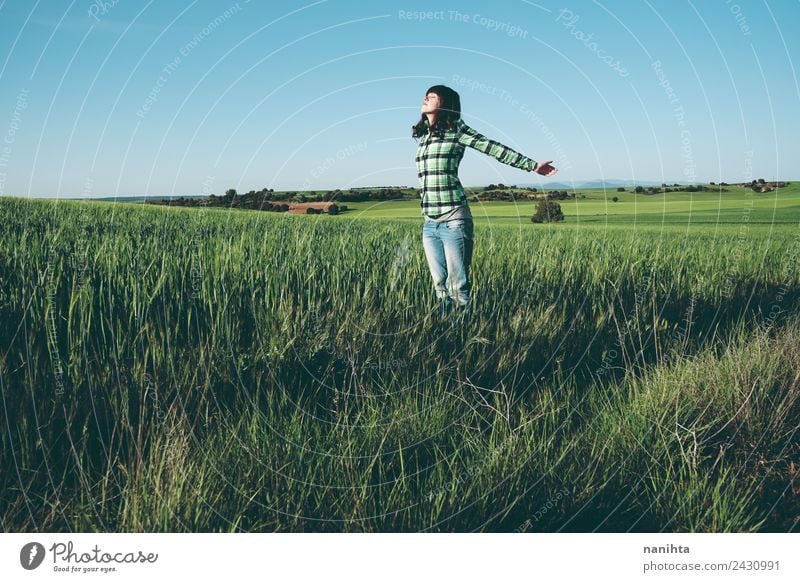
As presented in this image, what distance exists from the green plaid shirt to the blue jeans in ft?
0.46

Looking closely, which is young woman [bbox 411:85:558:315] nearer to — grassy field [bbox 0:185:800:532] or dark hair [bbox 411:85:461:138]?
dark hair [bbox 411:85:461:138]

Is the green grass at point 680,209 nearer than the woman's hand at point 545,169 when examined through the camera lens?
No

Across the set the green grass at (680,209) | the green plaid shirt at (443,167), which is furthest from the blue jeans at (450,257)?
the green grass at (680,209)

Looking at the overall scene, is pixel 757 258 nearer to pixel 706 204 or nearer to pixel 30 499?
pixel 30 499

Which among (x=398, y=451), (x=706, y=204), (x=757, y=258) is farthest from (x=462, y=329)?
(x=706, y=204)

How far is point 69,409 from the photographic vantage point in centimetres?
257

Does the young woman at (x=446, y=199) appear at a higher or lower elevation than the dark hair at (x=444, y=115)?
lower

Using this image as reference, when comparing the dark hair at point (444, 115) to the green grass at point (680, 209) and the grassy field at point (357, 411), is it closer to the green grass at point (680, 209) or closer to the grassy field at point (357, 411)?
the grassy field at point (357, 411)

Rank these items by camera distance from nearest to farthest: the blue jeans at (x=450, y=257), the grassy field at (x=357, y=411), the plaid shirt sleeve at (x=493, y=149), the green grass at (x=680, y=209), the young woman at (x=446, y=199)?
the grassy field at (x=357, y=411)
the plaid shirt sleeve at (x=493, y=149)
the young woman at (x=446, y=199)
the blue jeans at (x=450, y=257)
the green grass at (x=680, y=209)

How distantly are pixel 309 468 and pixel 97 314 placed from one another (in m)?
1.97

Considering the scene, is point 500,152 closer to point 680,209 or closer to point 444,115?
point 444,115

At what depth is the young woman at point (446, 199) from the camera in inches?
157

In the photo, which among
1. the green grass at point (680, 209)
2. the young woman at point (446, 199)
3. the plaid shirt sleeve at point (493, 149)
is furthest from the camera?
the green grass at point (680, 209)
